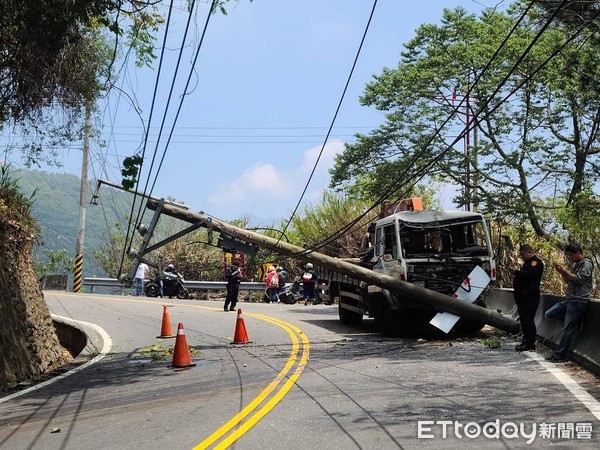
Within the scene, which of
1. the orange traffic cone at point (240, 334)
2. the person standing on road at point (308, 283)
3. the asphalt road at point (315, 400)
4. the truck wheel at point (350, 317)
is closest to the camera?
the asphalt road at point (315, 400)

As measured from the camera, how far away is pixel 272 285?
31.3 metres

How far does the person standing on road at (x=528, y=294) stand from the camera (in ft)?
39.7

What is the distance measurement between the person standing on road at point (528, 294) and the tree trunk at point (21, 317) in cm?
839

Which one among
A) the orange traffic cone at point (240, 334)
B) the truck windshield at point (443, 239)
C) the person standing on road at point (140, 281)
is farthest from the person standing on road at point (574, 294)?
the person standing on road at point (140, 281)

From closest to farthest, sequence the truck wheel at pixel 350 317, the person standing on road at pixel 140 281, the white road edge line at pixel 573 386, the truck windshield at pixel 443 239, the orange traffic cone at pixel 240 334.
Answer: the white road edge line at pixel 573 386, the orange traffic cone at pixel 240 334, the truck windshield at pixel 443 239, the truck wheel at pixel 350 317, the person standing on road at pixel 140 281

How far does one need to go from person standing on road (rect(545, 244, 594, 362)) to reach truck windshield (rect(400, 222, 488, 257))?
4435mm

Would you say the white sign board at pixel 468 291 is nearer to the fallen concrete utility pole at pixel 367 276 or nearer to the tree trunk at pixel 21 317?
the fallen concrete utility pole at pixel 367 276

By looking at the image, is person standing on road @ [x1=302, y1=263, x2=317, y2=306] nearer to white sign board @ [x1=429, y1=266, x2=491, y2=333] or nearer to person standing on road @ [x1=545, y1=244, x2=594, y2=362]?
white sign board @ [x1=429, y1=266, x2=491, y2=333]

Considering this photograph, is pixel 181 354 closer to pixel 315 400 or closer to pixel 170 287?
pixel 315 400

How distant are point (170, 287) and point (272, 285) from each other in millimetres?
5367

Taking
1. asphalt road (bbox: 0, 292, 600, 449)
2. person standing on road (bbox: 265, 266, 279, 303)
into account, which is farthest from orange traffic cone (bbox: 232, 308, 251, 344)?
person standing on road (bbox: 265, 266, 279, 303)

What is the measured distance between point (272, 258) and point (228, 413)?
30.2m

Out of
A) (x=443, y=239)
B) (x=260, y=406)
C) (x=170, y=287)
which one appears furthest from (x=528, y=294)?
(x=170, y=287)

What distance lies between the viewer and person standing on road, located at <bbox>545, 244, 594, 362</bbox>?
10.6 meters
